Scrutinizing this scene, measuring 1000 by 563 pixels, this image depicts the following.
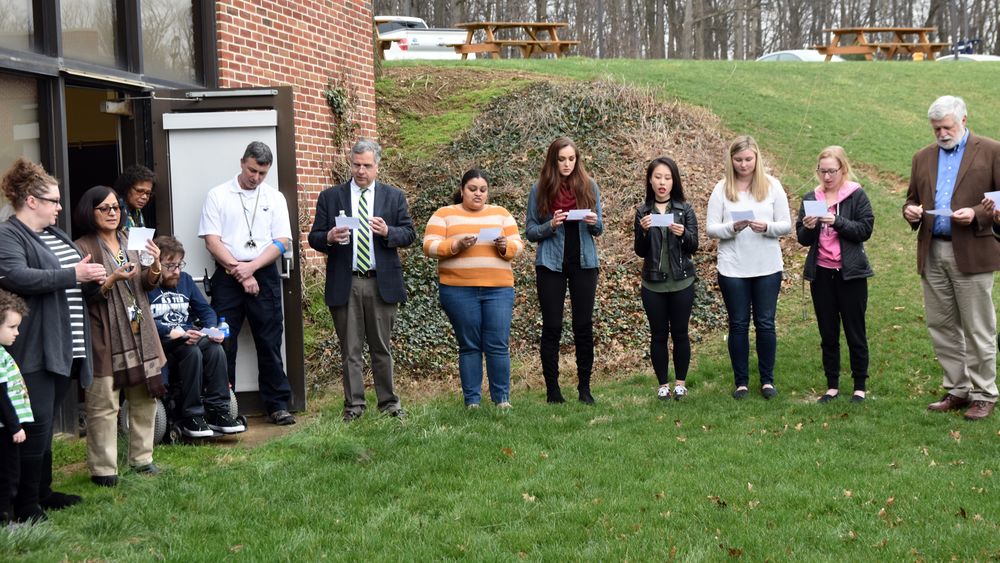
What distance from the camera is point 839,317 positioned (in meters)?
7.98

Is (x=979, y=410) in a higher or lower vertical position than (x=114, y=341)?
lower

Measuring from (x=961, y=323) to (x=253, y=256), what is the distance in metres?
5.25

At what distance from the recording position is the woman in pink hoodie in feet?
25.3

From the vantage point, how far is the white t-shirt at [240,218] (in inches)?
309

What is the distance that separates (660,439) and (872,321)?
4268 millimetres

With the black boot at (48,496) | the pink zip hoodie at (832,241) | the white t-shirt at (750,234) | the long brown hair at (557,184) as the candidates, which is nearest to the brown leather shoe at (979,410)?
the pink zip hoodie at (832,241)

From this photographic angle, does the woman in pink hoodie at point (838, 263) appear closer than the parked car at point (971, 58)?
Yes

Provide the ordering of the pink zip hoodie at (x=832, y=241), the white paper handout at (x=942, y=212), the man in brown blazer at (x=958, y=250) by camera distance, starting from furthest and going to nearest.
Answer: the pink zip hoodie at (x=832, y=241) < the man in brown blazer at (x=958, y=250) < the white paper handout at (x=942, y=212)

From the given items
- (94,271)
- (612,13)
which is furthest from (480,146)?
(612,13)

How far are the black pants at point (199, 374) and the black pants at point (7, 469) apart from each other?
206 cm

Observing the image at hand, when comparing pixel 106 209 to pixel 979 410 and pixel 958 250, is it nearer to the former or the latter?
pixel 958 250

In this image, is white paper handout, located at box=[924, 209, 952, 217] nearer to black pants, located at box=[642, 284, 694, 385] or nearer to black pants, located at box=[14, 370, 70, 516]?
black pants, located at box=[642, 284, 694, 385]

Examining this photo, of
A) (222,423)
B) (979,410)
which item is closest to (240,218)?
(222,423)

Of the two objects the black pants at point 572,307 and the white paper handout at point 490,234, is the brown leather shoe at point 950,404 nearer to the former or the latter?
the black pants at point 572,307
